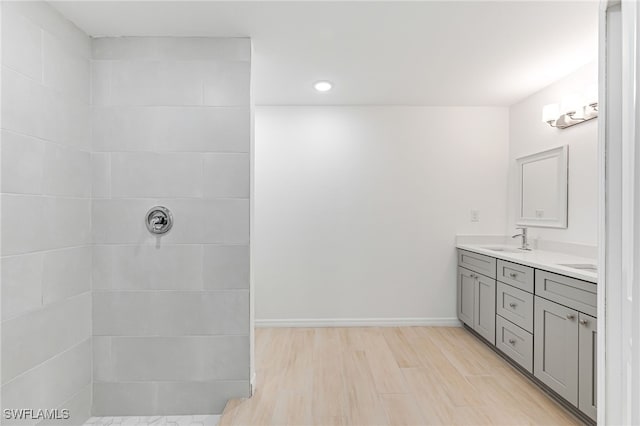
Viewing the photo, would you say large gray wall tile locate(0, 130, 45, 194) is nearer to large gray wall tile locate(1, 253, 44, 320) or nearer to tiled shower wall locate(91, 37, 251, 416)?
large gray wall tile locate(1, 253, 44, 320)

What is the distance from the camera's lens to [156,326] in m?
2.41

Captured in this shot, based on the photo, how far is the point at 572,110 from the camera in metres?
2.94

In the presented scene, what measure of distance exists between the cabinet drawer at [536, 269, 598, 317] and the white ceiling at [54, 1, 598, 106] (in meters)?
1.50

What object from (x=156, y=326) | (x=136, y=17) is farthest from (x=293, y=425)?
(x=136, y=17)

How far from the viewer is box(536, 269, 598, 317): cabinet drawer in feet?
6.81

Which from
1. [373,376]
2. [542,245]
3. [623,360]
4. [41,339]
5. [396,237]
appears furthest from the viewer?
[396,237]

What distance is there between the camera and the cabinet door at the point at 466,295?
11.8ft

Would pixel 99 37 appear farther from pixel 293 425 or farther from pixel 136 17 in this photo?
pixel 293 425

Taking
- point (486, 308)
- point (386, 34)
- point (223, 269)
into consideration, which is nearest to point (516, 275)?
point (486, 308)

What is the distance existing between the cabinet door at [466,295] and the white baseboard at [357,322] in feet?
0.70

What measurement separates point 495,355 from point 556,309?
981mm

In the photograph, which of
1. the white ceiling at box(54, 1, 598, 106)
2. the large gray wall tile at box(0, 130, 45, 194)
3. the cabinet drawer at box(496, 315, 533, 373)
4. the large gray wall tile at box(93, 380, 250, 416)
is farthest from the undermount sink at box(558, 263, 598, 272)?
the large gray wall tile at box(0, 130, 45, 194)

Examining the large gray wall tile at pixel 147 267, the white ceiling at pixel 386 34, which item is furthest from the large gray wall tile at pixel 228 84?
the large gray wall tile at pixel 147 267

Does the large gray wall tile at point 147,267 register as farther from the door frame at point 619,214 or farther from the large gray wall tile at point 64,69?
the door frame at point 619,214
